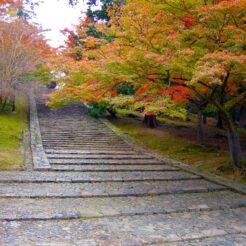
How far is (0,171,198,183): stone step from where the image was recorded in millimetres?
7797

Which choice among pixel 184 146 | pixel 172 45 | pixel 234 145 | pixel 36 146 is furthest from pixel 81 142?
pixel 172 45

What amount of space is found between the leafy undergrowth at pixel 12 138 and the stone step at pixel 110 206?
122 inches

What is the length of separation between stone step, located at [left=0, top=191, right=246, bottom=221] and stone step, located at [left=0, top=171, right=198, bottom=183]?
1.40 meters

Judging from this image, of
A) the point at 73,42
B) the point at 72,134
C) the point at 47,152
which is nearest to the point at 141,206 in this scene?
the point at 47,152

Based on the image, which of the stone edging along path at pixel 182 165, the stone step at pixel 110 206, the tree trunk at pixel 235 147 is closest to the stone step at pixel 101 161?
the stone edging along path at pixel 182 165

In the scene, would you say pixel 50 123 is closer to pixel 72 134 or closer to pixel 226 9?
pixel 72 134

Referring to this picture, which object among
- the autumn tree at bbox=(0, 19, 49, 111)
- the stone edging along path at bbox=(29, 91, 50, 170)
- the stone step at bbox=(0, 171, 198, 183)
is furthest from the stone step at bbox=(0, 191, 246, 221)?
the autumn tree at bbox=(0, 19, 49, 111)

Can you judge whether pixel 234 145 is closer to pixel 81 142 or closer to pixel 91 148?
pixel 91 148

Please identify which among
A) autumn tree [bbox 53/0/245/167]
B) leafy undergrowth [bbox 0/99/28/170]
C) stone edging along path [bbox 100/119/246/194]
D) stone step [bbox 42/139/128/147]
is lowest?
stone edging along path [bbox 100/119/246/194]

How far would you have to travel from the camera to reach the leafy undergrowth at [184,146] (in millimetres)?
10708

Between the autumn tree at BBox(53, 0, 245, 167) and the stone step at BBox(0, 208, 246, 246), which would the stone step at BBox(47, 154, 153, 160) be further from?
the stone step at BBox(0, 208, 246, 246)

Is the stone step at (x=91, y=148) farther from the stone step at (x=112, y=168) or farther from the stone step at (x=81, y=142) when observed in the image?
the stone step at (x=112, y=168)

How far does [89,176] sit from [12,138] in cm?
559

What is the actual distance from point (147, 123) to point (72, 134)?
21.4 ft
